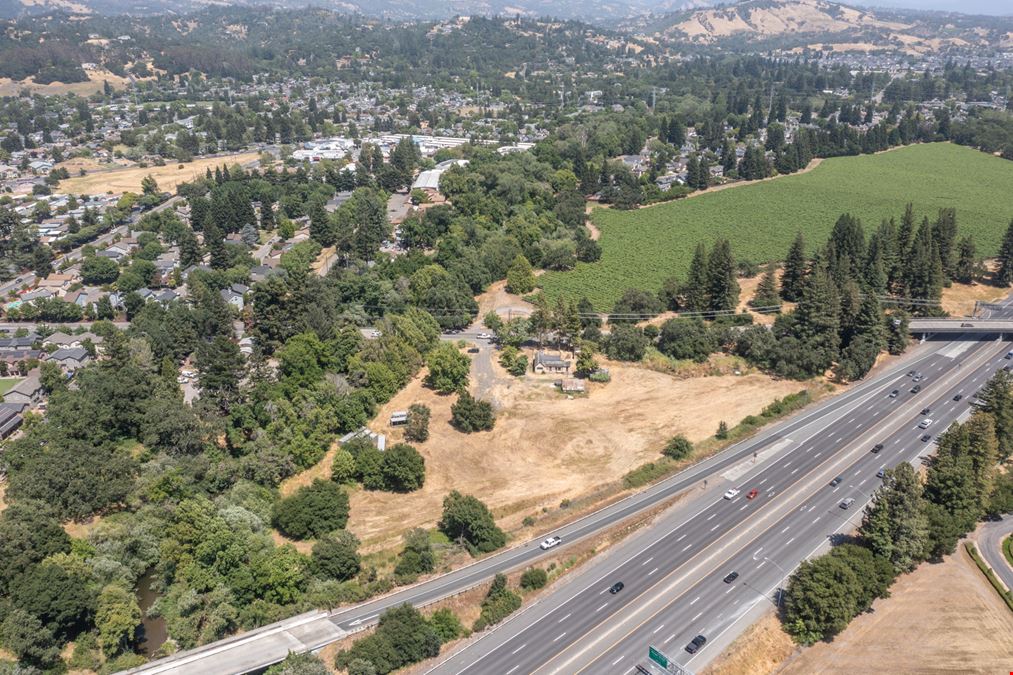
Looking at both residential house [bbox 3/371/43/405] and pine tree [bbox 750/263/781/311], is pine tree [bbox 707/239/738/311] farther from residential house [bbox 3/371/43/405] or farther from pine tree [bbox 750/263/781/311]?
residential house [bbox 3/371/43/405]

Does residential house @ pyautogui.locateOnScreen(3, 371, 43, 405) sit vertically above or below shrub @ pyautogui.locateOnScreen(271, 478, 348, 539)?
below

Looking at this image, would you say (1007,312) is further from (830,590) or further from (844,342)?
(830,590)

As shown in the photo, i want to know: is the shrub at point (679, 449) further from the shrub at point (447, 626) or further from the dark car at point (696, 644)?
Answer: the shrub at point (447, 626)

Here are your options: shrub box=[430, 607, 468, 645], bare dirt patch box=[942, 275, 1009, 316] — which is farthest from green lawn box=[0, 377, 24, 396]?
bare dirt patch box=[942, 275, 1009, 316]

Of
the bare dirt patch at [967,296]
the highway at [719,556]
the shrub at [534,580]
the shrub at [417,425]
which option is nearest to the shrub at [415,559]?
the shrub at [534,580]

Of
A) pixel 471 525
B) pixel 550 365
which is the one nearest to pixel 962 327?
pixel 550 365

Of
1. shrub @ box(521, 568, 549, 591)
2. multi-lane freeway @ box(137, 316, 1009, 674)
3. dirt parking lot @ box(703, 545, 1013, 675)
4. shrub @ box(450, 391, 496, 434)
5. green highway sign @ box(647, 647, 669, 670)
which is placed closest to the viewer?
green highway sign @ box(647, 647, 669, 670)
